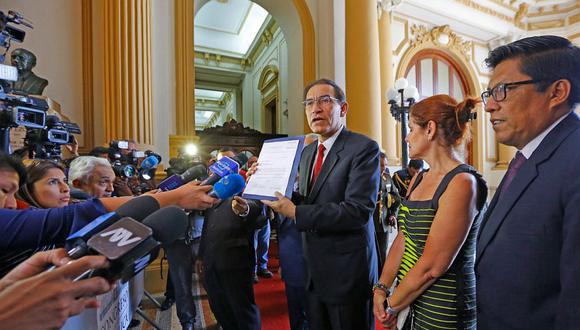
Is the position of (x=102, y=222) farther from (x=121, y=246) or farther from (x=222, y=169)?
(x=222, y=169)

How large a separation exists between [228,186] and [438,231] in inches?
30.5

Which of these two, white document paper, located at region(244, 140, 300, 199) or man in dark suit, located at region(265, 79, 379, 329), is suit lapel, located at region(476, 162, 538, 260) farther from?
white document paper, located at region(244, 140, 300, 199)

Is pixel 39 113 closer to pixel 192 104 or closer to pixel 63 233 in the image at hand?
pixel 63 233

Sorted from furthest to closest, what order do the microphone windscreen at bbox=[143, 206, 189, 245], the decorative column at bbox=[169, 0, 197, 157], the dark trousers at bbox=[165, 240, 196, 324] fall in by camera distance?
1. the decorative column at bbox=[169, 0, 197, 157]
2. the dark trousers at bbox=[165, 240, 196, 324]
3. the microphone windscreen at bbox=[143, 206, 189, 245]

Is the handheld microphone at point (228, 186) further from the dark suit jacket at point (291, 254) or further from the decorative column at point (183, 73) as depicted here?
the decorative column at point (183, 73)

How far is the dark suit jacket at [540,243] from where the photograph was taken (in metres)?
0.71

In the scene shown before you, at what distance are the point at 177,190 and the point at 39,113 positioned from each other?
1.28 m

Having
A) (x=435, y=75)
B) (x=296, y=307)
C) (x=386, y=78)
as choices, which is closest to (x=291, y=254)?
(x=296, y=307)

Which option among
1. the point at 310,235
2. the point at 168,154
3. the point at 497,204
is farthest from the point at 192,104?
the point at 497,204

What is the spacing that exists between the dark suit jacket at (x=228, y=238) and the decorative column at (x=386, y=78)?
5837 millimetres

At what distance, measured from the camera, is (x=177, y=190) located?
1166mm

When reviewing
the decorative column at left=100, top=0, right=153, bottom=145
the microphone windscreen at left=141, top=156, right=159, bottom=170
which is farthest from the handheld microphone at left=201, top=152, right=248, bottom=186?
the decorative column at left=100, top=0, right=153, bottom=145

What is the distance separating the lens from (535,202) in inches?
31.4

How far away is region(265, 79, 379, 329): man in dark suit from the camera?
1.40m
